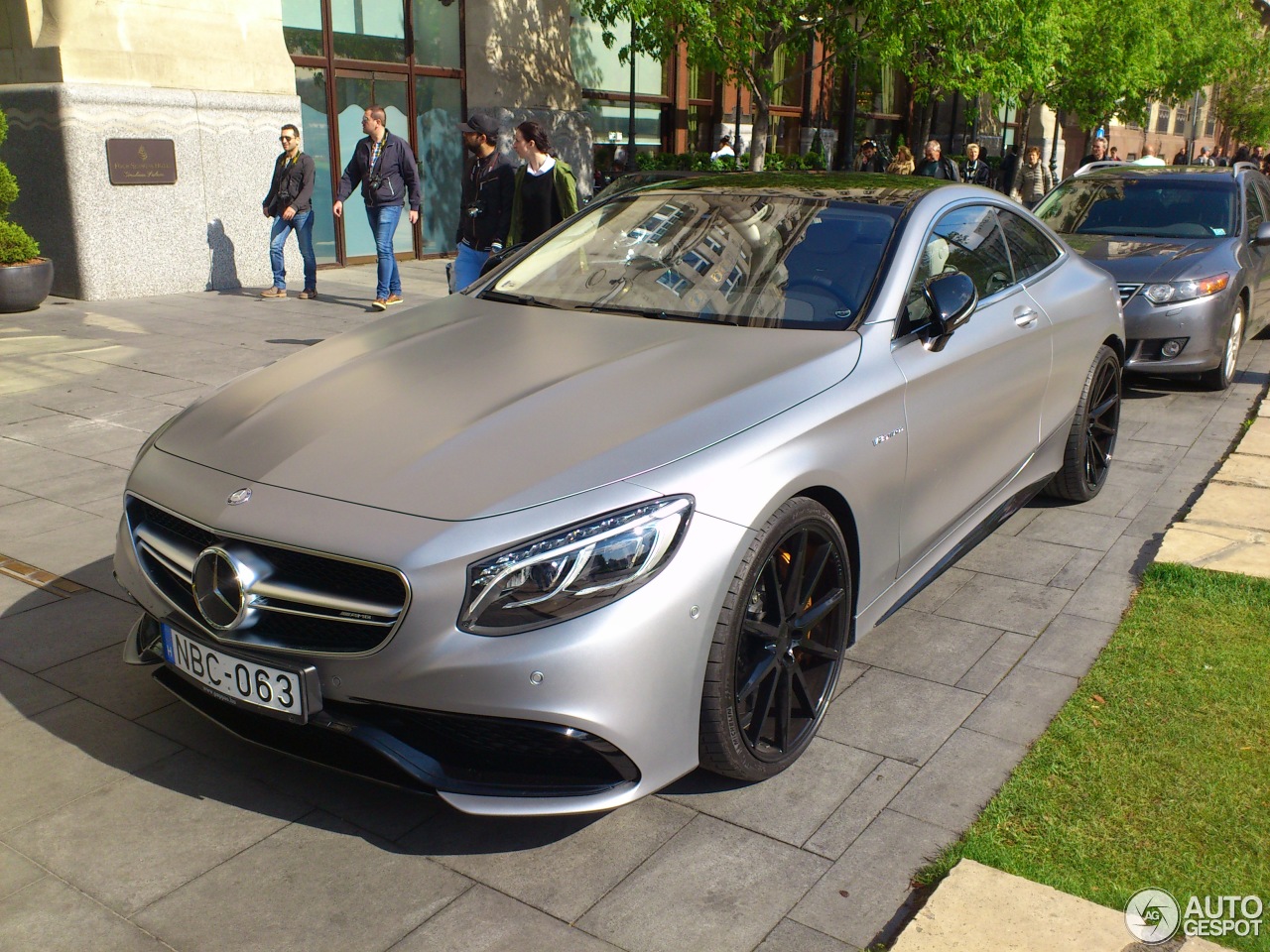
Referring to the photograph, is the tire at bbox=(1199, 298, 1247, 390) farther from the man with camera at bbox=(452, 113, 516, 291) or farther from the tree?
the tree

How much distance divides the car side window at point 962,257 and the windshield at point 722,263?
0.17m

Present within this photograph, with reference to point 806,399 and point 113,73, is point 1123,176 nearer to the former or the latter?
point 806,399

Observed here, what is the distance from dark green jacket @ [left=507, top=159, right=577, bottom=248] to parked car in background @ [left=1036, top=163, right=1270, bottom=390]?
364 cm

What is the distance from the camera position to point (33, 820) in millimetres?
3121

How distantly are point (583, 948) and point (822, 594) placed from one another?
125 centimetres

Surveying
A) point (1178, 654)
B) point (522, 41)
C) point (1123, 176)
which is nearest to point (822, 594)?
point (1178, 654)

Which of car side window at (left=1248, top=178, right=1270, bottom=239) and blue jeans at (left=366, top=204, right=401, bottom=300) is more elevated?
car side window at (left=1248, top=178, right=1270, bottom=239)

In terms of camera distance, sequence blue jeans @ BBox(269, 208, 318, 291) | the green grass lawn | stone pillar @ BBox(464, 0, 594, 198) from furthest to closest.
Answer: stone pillar @ BBox(464, 0, 594, 198), blue jeans @ BBox(269, 208, 318, 291), the green grass lawn

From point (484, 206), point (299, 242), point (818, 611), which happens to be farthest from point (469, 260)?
point (818, 611)

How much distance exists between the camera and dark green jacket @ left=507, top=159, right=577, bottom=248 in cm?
807

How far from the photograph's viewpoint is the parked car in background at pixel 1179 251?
8.02m

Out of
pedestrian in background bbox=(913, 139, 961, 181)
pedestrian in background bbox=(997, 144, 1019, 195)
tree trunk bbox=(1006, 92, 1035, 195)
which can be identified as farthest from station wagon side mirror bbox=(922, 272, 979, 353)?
pedestrian in background bbox=(997, 144, 1019, 195)

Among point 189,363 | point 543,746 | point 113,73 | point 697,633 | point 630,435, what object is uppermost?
point 113,73

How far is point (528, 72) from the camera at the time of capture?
56.7 ft
